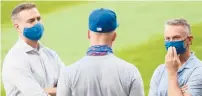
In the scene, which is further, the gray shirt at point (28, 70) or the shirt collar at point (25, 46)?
the shirt collar at point (25, 46)

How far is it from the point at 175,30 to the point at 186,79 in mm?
401

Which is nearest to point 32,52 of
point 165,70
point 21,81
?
point 21,81

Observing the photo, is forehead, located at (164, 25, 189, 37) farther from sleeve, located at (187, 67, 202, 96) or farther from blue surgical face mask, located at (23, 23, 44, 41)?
blue surgical face mask, located at (23, 23, 44, 41)

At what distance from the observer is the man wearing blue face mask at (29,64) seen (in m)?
4.62

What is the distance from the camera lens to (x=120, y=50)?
853 centimetres

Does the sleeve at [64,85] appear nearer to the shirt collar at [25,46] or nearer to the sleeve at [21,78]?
the sleeve at [21,78]

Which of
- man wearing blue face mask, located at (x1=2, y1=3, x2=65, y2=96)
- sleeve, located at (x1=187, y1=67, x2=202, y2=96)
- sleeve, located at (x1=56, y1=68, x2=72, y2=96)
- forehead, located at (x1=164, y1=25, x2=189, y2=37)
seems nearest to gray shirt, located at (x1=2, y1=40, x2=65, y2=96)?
man wearing blue face mask, located at (x1=2, y1=3, x2=65, y2=96)

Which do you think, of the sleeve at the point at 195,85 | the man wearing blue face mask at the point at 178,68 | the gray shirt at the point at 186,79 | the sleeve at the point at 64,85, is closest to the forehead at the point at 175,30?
the man wearing blue face mask at the point at 178,68

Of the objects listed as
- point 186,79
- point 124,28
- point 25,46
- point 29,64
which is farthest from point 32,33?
point 124,28

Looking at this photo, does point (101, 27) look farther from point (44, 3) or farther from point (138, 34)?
point (44, 3)

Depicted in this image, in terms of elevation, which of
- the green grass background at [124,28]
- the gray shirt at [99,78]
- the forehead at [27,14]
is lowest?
the green grass background at [124,28]

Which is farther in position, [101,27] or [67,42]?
[67,42]

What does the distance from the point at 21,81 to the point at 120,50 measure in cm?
402

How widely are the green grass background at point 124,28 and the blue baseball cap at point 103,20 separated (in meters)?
4.17
